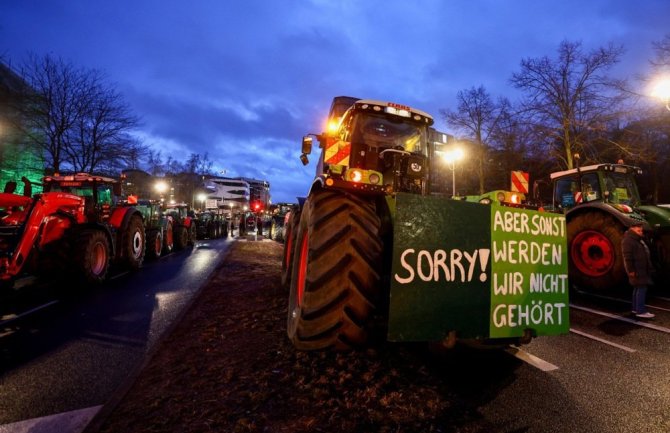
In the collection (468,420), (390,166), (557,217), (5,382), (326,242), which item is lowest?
(5,382)

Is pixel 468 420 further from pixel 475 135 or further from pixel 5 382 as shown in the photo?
pixel 475 135

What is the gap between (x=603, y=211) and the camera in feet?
24.1

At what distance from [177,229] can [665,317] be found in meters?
18.1

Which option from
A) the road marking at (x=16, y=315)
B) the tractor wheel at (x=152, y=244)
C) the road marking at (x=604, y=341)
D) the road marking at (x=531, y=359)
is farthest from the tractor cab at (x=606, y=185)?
the tractor wheel at (x=152, y=244)

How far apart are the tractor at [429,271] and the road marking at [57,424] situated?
1.73 meters

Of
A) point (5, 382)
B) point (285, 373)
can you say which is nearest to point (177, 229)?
point (5, 382)

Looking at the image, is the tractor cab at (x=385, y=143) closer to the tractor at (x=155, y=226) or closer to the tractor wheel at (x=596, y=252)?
the tractor wheel at (x=596, y=252)

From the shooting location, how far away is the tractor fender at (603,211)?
6836mm

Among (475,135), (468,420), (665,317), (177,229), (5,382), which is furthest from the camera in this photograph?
(475,135)

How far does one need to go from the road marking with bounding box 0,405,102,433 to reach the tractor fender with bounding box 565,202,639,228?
882 centimetres

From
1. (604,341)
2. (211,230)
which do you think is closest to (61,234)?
(604,341)

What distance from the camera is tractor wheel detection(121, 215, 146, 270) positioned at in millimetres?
10164

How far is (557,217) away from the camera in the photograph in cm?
304

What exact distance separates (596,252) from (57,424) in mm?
9309
